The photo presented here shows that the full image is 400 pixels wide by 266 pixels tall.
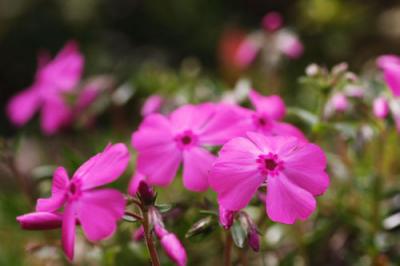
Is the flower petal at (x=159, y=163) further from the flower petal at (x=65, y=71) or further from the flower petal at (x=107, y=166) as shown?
the flower petal at (x=65, y=71)

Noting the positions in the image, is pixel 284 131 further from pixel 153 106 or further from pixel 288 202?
pixel 153 106

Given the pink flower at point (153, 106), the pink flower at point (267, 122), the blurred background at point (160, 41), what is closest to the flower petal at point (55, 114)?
the pink flower at point (153, 106)

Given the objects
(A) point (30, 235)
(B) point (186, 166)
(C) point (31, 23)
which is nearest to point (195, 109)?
(B) point (186, 166)

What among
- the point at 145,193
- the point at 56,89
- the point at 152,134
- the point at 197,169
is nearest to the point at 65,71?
the point at 56,89

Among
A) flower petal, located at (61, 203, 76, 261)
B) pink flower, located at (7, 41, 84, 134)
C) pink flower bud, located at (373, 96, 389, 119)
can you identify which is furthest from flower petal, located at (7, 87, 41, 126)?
pink flower bud, located at (373, 96, 389, 119)

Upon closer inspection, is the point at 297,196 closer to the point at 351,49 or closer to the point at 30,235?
the point at 30,235

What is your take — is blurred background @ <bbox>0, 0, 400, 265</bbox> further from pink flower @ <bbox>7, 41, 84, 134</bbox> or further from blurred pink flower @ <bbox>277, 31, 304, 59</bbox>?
pink flower @ <bbox>7, 41, 84, 134</bbox>

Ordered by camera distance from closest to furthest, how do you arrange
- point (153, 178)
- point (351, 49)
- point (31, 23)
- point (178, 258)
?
point (178, 258), point (153, 178), point (351, 49), point (31, 23)
